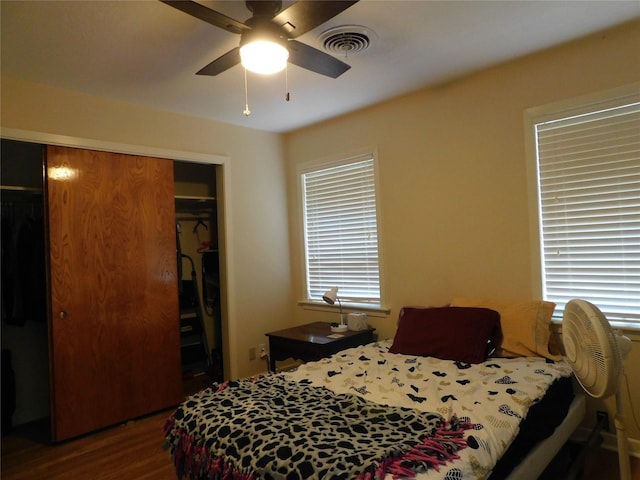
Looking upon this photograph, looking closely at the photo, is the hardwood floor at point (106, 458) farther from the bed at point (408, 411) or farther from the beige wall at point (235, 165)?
the beige wall at point (235, 165)

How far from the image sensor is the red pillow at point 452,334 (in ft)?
8.30

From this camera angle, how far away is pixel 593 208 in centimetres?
251

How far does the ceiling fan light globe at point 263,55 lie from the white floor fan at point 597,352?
5.62ft

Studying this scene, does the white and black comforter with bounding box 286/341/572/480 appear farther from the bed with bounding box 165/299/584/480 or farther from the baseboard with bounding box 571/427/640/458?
the baseboard with bounding box 571/427/640/458

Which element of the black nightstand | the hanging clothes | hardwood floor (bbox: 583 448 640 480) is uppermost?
the hanging clothes

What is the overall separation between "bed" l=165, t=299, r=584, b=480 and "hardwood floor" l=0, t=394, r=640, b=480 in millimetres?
366

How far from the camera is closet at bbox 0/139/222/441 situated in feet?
9.63

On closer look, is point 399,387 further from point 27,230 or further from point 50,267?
point 27,230

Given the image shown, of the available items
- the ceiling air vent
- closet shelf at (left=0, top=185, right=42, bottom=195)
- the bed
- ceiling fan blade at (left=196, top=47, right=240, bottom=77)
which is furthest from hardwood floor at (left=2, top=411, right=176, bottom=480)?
the ceiling air vent

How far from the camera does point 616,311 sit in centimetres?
243

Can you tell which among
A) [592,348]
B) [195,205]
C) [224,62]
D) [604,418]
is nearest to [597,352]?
[592,348]

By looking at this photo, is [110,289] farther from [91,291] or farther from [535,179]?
[535,179]

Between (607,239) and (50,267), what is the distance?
363 cm

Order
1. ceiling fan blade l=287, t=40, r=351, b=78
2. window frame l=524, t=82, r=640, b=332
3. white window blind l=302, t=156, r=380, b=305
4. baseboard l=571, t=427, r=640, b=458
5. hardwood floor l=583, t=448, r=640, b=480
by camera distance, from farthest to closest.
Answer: white window blind l=302, t=156, r=380, b=305 → window frame l=524, t=82, r=640, b=332 → baseboard l=571, t=427, r=640, b=458 → hardwood floor l=583, t=448, r=640, b=480 → ceiling fan blade l=287, t=40, r=351, b=78
